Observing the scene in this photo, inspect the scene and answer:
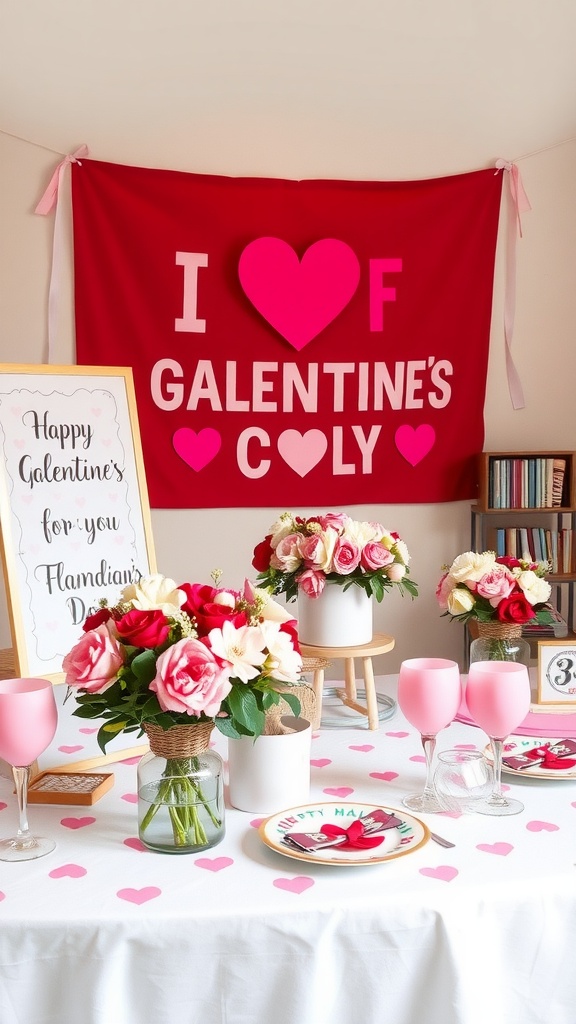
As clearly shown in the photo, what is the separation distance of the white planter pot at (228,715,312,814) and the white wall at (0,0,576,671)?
224 centimetres

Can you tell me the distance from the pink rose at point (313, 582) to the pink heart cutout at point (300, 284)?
73.8 inches

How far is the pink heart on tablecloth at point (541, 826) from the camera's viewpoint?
1.22 metres

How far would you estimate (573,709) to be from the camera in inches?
66.6

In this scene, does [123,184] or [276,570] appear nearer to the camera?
[276,570]

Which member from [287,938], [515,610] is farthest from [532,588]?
[287,938]

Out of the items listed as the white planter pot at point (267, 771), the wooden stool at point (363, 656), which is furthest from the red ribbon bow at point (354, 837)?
the wooden stool at point (363, 656)

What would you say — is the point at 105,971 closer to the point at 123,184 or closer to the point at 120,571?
the point at 120,571

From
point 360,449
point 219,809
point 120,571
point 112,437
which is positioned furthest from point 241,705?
point 360,449

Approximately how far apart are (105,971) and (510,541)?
108 inches

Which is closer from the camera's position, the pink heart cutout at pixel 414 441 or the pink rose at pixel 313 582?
the pink rose at pixel 313 582

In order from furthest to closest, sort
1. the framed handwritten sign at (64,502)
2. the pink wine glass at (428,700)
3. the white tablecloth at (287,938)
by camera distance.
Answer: the framed handwritten sign at (64,502), the pink wine glass at (428,700), the white tablecloth at (287,938)

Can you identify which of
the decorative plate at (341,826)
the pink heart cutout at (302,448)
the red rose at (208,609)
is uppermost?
the pink heart cutout at (302,448)

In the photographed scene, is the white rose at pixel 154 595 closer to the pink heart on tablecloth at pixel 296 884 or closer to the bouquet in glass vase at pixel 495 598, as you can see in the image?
the pink heart on tablecloth at pixel 296 884

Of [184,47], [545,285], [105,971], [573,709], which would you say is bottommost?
[105,971]
